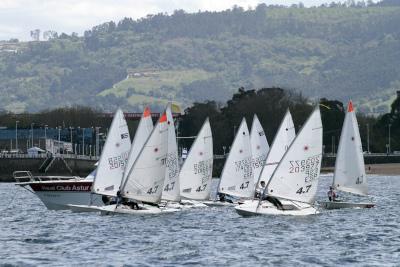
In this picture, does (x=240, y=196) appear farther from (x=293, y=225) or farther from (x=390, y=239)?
(x=390, y=239)

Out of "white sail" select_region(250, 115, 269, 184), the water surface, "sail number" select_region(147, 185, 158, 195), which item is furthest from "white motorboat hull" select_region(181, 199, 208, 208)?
"sail number" select_region(147, 185, 158, 195)

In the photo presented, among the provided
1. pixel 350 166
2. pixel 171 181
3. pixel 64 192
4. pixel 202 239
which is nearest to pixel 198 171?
pixel 171 181

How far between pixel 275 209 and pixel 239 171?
59.3ft

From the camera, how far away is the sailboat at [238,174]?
9462cm

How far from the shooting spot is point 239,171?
9544 cm

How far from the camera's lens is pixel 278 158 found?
84062 millimetres

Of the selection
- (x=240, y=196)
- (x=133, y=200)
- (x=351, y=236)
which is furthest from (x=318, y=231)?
(x=240, y=196)

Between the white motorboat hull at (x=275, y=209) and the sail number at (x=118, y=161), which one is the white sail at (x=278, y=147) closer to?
the white motorboat hull at (x=275, y=209)

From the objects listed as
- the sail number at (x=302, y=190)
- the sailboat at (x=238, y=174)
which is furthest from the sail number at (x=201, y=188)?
the sail number at (x=302, y=190)

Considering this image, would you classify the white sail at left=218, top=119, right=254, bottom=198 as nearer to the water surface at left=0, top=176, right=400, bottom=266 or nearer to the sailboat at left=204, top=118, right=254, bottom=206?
the sailboat at left=204, top=118, right=254, bottom=206

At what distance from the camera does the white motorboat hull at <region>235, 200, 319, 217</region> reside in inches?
3039

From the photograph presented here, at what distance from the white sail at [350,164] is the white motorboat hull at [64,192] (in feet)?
52.2

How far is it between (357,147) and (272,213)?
18.7 metres

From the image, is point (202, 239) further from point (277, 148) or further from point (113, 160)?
point (113, 160)
